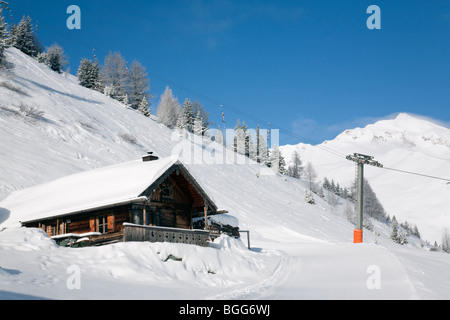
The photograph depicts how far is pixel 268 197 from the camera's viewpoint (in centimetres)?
5850

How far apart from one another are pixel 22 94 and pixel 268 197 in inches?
1366

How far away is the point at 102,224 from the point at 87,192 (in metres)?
2.30

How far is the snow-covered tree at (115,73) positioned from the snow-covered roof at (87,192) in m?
55.9

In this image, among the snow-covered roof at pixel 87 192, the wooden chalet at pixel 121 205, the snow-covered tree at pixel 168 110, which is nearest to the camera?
the wooden chalet at pixel 121 205

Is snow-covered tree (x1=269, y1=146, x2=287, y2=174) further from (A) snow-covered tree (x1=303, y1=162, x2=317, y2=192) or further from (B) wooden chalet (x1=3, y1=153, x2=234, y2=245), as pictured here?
(B) wooden chalet (x1=3, y1=153, x2=234, y2=245)

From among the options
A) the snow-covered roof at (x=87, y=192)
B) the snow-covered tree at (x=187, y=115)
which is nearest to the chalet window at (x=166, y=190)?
the snow-covered roof at (x=87, y=192)

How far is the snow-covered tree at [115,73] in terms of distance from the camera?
268 feet

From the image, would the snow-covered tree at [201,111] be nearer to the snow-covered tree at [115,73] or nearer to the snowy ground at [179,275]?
the snow-covered tree at [115,73]

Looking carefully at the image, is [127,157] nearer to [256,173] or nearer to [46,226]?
[46,226]

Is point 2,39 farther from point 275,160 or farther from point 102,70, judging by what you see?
point 275,160

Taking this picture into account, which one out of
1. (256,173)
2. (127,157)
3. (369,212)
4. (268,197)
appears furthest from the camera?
(369,212)

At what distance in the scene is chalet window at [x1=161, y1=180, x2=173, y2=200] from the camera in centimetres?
2427
